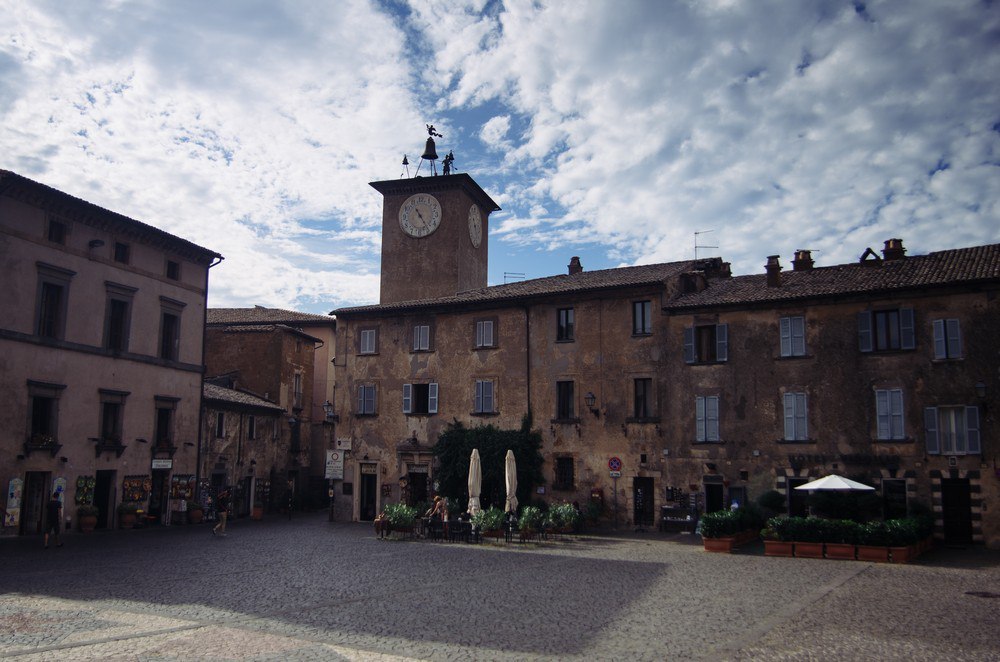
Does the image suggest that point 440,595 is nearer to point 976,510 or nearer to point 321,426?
point 976,510

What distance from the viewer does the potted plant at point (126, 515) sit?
30.6 metres

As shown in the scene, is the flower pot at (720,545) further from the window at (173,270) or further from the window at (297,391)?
the window at (297,391)

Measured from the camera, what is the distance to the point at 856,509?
2622 centimetres

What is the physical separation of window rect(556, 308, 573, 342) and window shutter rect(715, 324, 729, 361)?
6.23 m

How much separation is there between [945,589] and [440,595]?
10.7 meters

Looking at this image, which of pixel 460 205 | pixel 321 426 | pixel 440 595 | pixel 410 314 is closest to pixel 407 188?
pixel 460 205

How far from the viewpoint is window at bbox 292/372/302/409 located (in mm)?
46156

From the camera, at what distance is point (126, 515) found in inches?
1206

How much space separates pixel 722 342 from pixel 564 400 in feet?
23.2

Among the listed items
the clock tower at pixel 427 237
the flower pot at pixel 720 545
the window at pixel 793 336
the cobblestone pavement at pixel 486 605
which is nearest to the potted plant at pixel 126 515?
the cobblestone pavement at pixel 486 605

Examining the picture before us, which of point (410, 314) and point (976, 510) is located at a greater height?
point (410, 314)

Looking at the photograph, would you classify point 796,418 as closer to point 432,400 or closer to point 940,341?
point 940,341

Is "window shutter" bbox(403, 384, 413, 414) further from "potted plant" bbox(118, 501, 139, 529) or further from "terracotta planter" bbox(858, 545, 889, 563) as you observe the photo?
"terracotta planter" bbox(858, 545, 889, 563)

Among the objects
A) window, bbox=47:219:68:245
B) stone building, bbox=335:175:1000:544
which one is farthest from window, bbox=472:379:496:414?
window, bbox=47:219:68:245
